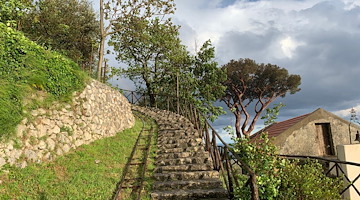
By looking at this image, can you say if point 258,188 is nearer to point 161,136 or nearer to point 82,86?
point 161,136

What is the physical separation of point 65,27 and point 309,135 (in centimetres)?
1424

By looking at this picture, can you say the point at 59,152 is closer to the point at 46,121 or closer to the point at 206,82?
the point at 46,121

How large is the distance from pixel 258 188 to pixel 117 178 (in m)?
4.03

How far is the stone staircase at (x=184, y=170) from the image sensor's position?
6.27m

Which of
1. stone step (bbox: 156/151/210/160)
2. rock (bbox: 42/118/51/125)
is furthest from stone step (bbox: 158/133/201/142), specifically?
rock (bbox: 42/118/51/125)

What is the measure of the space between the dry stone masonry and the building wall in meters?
7.78

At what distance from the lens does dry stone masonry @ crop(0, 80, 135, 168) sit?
6.91m

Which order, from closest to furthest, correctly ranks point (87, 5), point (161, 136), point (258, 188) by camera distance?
point (258, 188) → point (161, 136) → point (87, 5)

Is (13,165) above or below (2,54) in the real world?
below

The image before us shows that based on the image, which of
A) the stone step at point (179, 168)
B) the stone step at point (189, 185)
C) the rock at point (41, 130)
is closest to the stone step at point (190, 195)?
the stone step at point (189, 185)

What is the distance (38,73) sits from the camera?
8.12 m

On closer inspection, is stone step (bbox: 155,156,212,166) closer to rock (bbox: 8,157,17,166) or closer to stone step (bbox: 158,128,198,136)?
stone step (bbox: 158,128,198,136)

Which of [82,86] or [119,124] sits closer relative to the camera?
[82,86]

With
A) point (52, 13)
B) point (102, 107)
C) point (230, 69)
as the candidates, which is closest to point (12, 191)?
point (102, 107)
